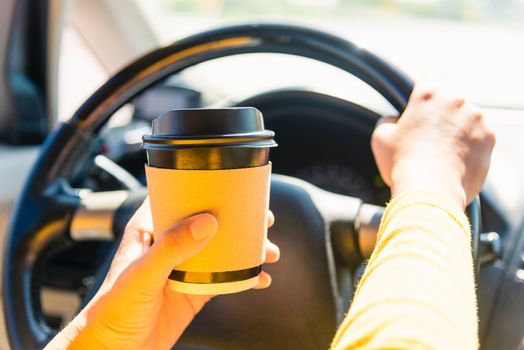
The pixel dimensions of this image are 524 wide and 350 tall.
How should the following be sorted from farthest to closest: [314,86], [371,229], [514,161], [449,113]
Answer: [314,86], [514,161], [371,229], [449,113]

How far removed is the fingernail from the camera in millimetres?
559

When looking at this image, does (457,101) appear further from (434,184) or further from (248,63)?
(248,63)

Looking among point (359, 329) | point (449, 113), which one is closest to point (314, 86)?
point (449, 113)

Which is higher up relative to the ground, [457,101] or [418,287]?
[457,101]

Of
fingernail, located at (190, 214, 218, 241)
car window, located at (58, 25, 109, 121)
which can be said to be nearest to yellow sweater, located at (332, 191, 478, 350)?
fingernail, located at (190, 214, 218, 241)

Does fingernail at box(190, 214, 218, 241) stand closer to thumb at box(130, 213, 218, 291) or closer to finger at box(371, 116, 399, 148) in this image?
thumb at box(130, 213, 218, 291)

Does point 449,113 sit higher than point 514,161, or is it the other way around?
point 449,113

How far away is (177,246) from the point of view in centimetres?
57

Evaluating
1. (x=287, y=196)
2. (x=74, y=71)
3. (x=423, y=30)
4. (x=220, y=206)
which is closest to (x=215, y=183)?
(x=220, y=206)

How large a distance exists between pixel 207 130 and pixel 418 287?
207 millimetres

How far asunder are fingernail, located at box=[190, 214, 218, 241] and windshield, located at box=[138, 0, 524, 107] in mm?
339

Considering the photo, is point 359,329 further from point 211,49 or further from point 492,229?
point 492,229

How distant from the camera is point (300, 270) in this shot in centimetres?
91

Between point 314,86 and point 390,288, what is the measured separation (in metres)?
0.86
